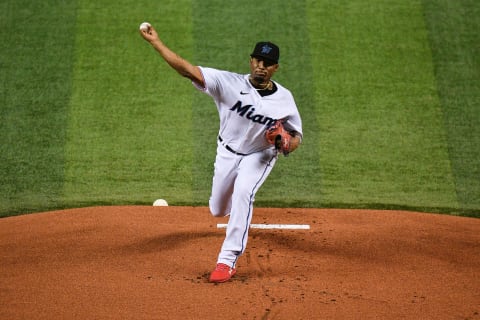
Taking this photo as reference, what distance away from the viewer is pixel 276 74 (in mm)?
9617

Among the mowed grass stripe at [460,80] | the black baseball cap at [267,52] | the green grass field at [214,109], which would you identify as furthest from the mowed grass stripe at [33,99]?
the mowed grass stripe at [460,80]

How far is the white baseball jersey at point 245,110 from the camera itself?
242 inches

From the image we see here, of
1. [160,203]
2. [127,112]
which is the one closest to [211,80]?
[160,203]

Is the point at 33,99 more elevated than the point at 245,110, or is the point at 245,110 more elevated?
the point at 245,110

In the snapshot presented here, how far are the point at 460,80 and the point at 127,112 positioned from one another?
13.9 feet

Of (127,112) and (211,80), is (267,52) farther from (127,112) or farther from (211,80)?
(127,112)

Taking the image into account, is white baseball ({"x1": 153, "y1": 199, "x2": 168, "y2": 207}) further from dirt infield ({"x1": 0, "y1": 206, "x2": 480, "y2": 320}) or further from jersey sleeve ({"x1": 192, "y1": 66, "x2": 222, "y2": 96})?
jersey sleeve ({"x1": 192, "y1": 66, "x2": 222, "y2": 96})

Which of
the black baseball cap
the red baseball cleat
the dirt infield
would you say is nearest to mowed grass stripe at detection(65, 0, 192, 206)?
the dirt infield

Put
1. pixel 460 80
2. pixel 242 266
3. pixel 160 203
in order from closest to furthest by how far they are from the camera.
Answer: pixel 242 266 < pixel 160 203 < pixel 460 80

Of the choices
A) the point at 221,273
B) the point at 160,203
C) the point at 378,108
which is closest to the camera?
the point at 221,273

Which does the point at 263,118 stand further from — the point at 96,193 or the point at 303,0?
the point at 303,0

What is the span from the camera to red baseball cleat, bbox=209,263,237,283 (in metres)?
6.00

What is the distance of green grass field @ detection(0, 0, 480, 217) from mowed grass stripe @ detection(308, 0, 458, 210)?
19mm

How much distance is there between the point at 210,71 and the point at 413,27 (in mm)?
4956
